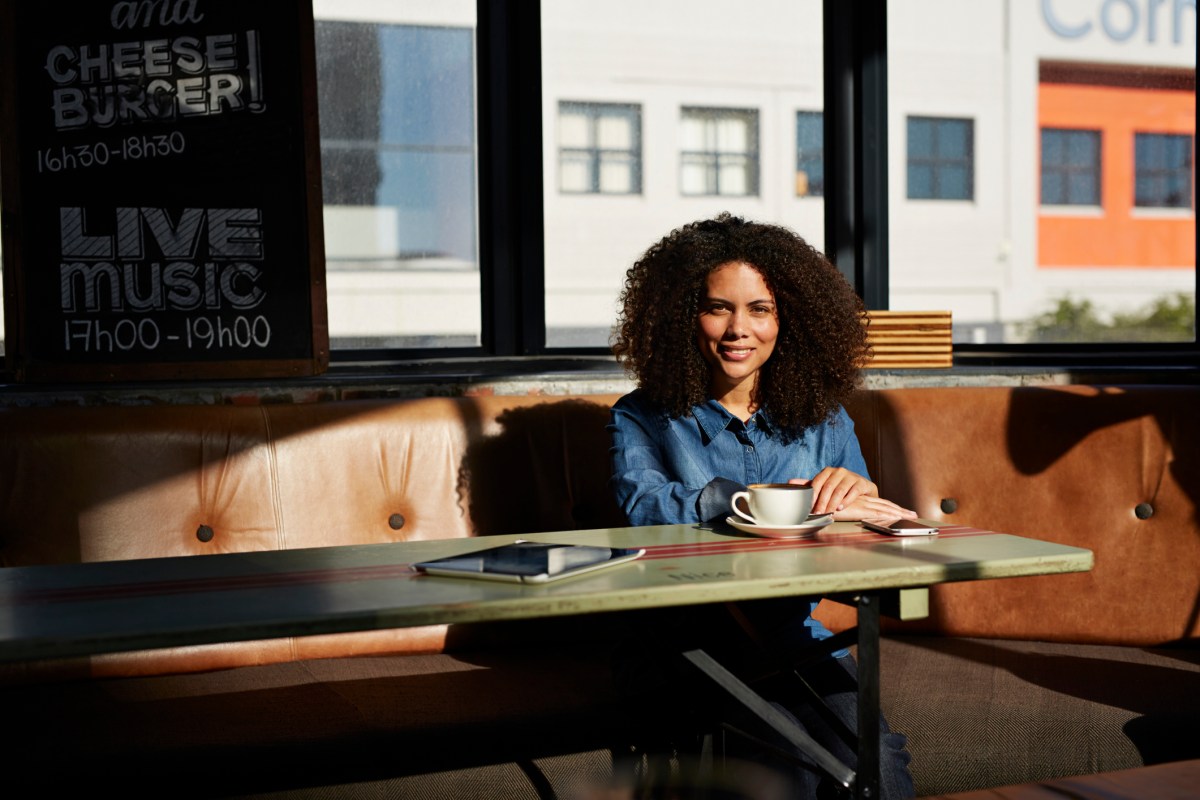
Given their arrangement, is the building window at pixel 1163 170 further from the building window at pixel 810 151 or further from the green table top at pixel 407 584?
the green table top at pixel 407 584

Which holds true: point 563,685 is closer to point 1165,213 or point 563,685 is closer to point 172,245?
point 172,245

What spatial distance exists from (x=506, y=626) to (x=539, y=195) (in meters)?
1.31

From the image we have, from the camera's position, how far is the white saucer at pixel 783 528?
175 cm

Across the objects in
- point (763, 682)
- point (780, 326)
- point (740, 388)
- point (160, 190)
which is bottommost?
point (763, 682)

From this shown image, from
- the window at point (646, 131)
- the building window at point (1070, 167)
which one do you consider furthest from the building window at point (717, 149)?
the building window at point (1070, 167)

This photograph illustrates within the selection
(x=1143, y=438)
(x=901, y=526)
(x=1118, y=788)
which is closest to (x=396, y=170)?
(x=901, y=526)

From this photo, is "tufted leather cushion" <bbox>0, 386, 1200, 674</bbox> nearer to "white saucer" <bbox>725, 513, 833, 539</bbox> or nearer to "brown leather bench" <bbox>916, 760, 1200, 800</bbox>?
"white saucer" <bbox>725, 513, 833, 539</bbox>

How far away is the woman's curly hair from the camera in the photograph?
2.27 metres

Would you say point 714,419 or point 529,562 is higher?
point 714,419

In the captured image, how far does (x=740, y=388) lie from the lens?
7.61ft

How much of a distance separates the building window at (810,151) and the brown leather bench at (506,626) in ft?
3.14

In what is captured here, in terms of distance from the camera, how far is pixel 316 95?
9.62 feet

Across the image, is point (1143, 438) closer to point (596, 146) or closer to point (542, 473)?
point (542, 473)

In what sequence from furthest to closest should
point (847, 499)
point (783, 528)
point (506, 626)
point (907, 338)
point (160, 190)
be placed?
point (907, 338) → point (160, 190) → point (506, 626) → point (847, 499) → point (783, 528)
